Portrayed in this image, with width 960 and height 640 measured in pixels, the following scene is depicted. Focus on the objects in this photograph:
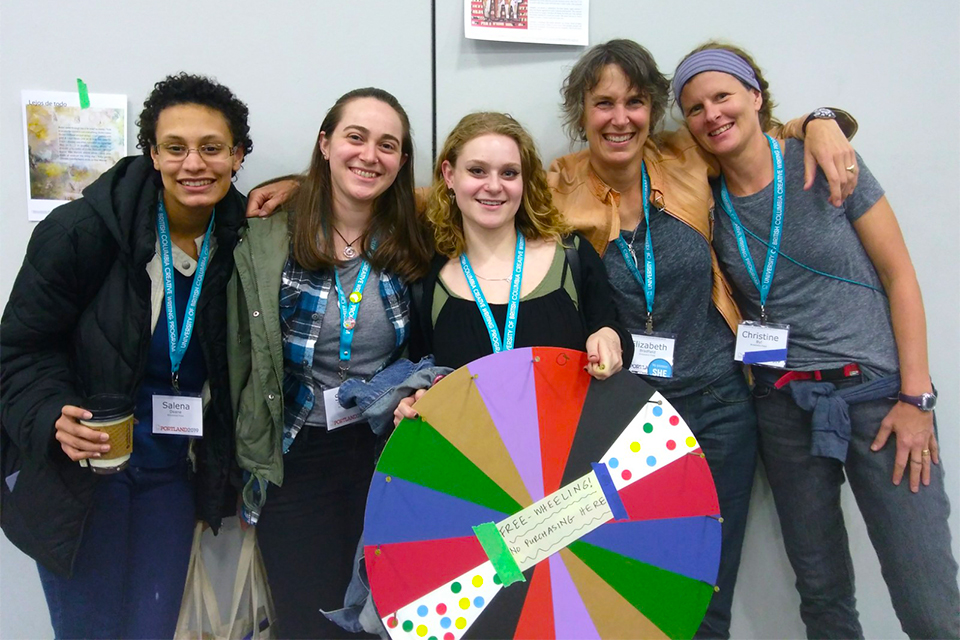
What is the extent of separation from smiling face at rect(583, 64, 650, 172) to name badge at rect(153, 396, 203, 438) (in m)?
1.45

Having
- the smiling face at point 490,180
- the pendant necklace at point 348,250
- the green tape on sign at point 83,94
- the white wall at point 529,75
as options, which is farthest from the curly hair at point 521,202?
the green tape on sign at point 83,94

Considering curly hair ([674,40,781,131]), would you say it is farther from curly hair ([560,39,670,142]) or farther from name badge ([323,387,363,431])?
name badge ([323,387,363,431])

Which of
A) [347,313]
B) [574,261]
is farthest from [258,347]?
[574,261]

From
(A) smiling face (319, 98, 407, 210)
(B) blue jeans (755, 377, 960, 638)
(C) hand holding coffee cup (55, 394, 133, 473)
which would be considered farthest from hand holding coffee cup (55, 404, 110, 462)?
(B) blue jeans (755, 377, 960, 638)

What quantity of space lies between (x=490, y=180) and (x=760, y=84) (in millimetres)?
1029

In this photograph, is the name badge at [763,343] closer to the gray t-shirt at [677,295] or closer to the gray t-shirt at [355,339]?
the gray t-shirt at [677,295]

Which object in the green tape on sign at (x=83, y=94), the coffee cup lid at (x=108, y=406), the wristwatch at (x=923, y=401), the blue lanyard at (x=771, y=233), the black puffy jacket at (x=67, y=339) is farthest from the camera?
the green tape on sign at (x=83, y=94)

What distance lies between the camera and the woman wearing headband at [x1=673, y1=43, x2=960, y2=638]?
1.66m

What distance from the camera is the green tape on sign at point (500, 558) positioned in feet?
4.39

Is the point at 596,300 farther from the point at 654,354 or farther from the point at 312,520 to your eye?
the point at 312,520

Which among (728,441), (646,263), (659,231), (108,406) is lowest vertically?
(728,441)

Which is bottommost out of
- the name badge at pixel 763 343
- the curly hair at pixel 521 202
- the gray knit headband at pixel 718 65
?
the name badge at pixel 763 343

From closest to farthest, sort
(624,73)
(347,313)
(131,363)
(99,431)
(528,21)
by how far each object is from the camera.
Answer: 1. (99,431)
2. (131,363)
3. (347,313)
4. (624,73)
5. (528,21)

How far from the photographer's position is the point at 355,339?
1.61 meters
